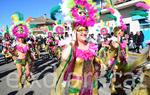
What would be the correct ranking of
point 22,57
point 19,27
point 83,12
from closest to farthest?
point 83,12 < point 22,57 < point 19,27

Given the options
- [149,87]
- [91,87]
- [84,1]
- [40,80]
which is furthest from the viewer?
[40,80]

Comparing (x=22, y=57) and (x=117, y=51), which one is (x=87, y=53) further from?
(x=22, y=57)

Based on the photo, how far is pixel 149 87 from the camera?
182 inches

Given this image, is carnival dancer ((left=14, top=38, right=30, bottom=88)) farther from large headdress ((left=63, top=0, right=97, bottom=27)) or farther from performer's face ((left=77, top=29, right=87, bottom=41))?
performer's face ((left=77, top=29, right=87, bottom=41))

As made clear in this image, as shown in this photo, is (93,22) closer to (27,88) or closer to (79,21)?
(79,21)

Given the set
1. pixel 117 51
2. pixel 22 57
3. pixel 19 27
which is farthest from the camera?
pixel 19 27

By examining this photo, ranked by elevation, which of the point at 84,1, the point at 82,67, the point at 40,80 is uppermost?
the point at 84,1

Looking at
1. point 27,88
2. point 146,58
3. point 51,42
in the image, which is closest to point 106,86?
point 27,88

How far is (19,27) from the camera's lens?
398 inches

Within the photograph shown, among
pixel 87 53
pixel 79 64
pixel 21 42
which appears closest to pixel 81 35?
pixel 87 53

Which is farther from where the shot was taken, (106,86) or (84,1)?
(106,86)

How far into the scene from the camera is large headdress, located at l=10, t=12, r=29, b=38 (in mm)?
10016

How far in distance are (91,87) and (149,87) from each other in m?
0.92

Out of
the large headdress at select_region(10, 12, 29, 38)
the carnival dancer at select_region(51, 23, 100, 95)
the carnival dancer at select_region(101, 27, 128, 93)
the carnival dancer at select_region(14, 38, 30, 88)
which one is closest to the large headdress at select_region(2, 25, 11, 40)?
the large headdress at select_region(10, 12, 29, 38)
